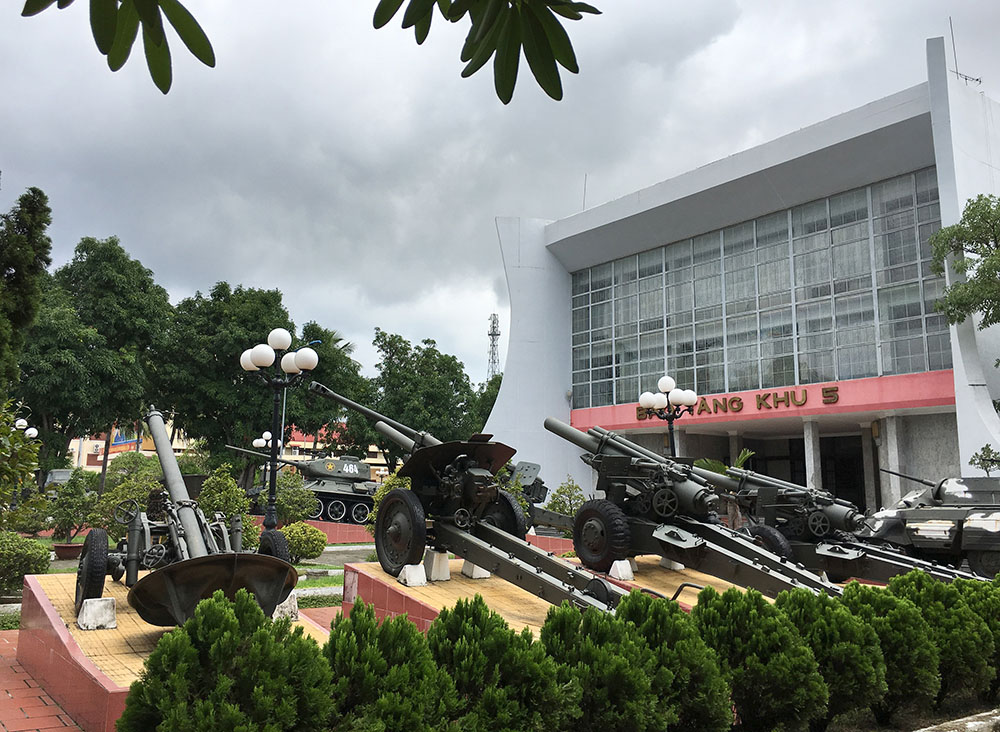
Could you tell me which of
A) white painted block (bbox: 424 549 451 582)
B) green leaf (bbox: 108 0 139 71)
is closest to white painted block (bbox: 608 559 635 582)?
white painted block (bbox: 424 549 451 582)

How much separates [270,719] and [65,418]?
29792 millimetres

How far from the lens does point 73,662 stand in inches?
177

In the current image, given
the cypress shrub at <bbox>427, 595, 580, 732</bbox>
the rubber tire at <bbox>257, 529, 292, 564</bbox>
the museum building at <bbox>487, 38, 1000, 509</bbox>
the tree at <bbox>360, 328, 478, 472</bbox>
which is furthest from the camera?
the tree at <bbox>360, 328, 478, 472</bbox>

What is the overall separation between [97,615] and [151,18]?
5.05m

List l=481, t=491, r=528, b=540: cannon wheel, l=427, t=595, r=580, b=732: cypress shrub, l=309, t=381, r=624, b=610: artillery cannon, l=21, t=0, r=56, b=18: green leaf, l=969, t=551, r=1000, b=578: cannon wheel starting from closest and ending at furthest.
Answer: l=21, t=0, r=56, b=18: green leaf → l=427, t=595, r=580, b=732: cypress shrub → l=309, t=381, r=624, b=610: artillery cannon → l=481, t=491, r=528, b=540: cannon wheel → l=969, t=551, r=1000, b=578: cannon wheel

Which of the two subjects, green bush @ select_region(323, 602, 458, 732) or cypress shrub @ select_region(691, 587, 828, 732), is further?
cypress shrub @ select_region(691, 587, 828, 732)

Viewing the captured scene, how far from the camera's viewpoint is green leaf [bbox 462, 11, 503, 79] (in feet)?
6.43

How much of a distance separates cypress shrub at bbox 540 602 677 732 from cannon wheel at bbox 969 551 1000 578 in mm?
8916

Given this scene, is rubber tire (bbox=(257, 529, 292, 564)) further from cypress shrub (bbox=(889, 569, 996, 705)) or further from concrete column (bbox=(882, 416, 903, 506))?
concrete column (bbox=(882, 416, 903, 506))

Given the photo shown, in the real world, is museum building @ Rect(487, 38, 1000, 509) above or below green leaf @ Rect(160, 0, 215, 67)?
above

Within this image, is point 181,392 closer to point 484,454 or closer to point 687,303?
point 687,303

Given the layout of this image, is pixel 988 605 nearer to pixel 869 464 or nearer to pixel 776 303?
pixel 776 303

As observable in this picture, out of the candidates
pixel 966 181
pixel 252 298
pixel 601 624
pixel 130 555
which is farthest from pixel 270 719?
pixel 252 298

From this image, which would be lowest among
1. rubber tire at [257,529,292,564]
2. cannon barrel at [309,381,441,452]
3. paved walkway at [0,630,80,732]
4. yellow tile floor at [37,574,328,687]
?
paved walkway at [0,630,80,732]
